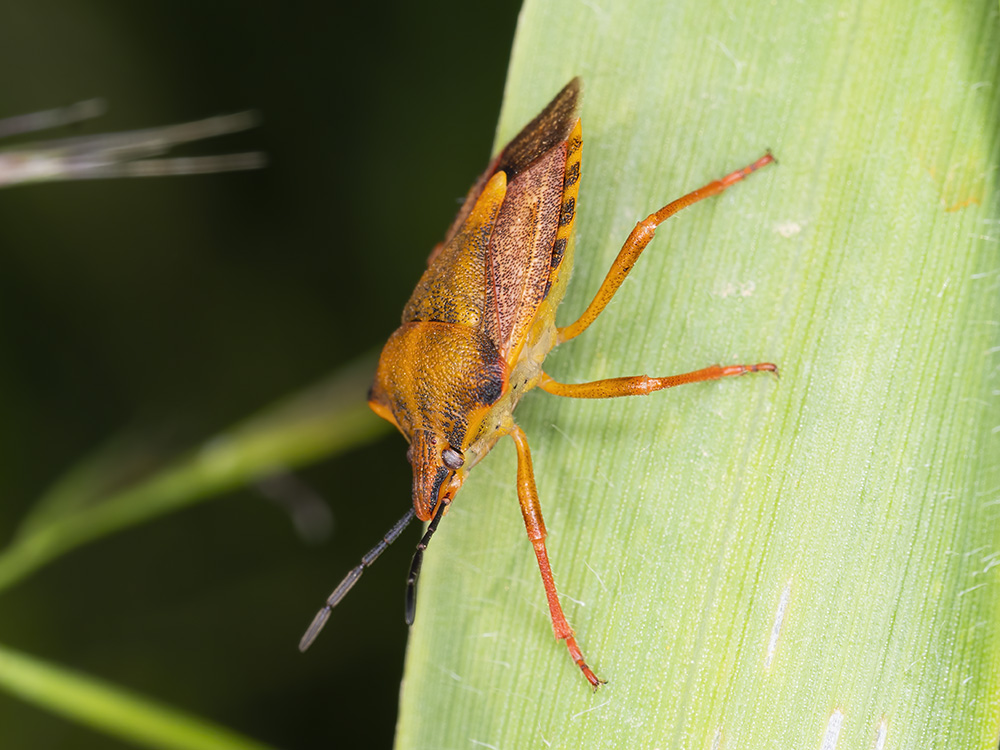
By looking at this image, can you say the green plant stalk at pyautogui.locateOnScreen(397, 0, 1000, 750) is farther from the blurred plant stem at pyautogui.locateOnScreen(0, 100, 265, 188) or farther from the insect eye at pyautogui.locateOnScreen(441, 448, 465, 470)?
the blurred plant stem at pyautogui.locateOnScreen(0, 100, 265, 188)

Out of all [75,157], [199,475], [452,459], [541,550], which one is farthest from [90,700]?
[75,157]

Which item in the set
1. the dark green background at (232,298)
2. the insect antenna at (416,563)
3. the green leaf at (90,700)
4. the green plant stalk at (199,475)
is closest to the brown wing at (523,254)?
the insect antenna at (416,563)

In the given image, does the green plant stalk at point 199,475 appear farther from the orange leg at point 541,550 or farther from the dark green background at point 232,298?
the orange leg at point 541,550

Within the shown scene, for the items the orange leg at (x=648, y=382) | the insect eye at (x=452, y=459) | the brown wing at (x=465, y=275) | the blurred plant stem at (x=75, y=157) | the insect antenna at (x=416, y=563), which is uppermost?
the blurred plant stem at (x=75, y=157)

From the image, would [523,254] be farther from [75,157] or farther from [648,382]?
[75,157]

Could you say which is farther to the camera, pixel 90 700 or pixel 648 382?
pixel 90 700

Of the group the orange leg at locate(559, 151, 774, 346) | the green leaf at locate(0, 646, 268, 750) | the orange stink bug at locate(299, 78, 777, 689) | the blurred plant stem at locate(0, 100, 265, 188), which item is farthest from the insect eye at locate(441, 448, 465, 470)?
the blurred plant stem at locate(0, 100, 265, 188)
